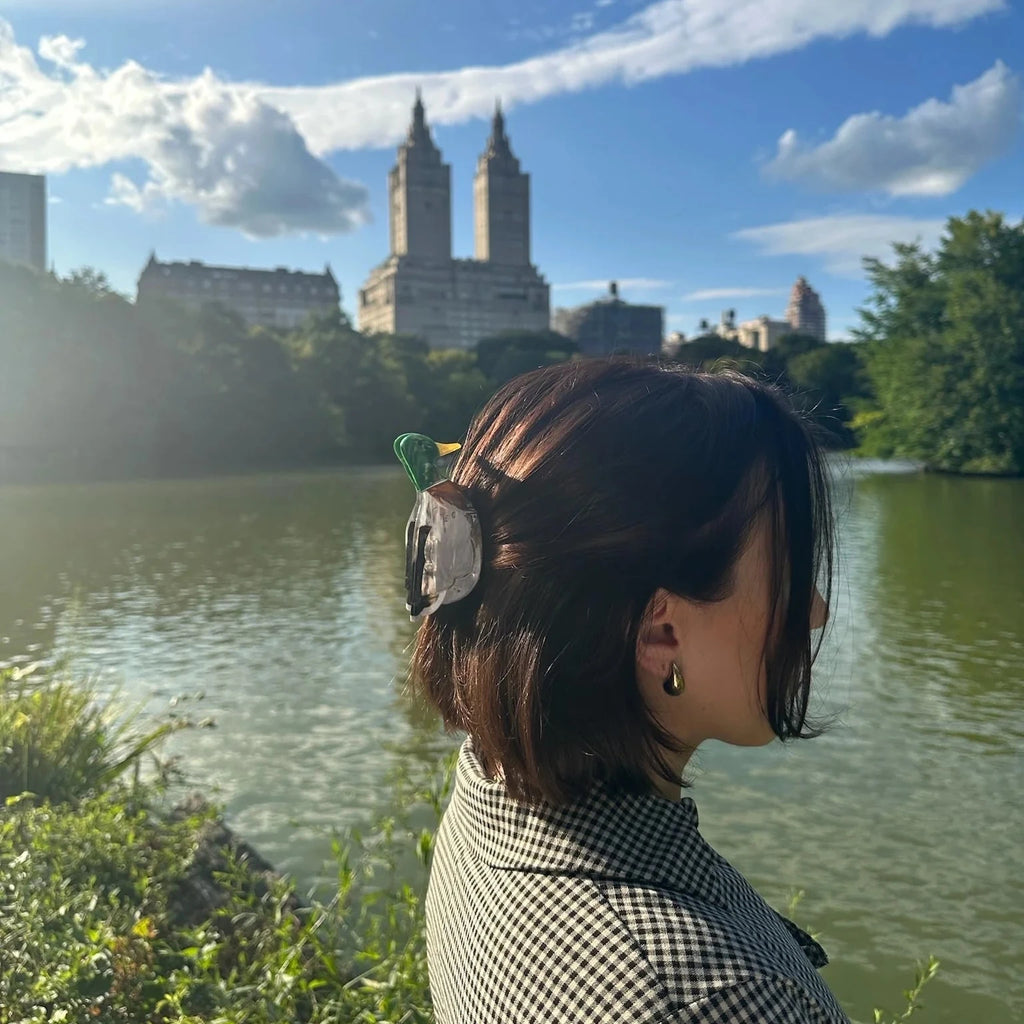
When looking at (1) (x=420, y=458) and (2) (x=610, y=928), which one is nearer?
(2) (x=610, y=928)

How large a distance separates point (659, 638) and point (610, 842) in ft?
0.69

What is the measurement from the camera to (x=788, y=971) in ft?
2.40

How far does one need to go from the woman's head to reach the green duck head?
27 mm

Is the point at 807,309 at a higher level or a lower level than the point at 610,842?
higher

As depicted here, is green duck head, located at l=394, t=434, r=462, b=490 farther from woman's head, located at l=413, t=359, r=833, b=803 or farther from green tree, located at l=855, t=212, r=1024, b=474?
green tree, located at l=855, t=212, r=1024, b=474

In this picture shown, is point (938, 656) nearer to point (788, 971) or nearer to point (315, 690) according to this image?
point (315, 690)

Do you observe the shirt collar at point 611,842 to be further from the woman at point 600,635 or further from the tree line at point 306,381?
the tree line at point 306,381

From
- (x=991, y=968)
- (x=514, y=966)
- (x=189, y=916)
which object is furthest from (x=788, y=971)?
(x=991, y=968)

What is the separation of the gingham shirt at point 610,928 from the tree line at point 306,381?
24.9 metres

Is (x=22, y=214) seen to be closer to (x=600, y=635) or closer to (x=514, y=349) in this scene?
(x=514, y=349)

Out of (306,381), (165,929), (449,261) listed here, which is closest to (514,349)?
(306,381)

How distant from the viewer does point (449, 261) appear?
310 feet

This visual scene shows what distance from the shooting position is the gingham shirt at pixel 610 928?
2.29 feet

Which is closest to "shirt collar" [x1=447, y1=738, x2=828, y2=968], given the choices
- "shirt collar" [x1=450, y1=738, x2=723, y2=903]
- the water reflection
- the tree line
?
"shirt collar" [x1=450, y1=738, x2=723, y2=903]
